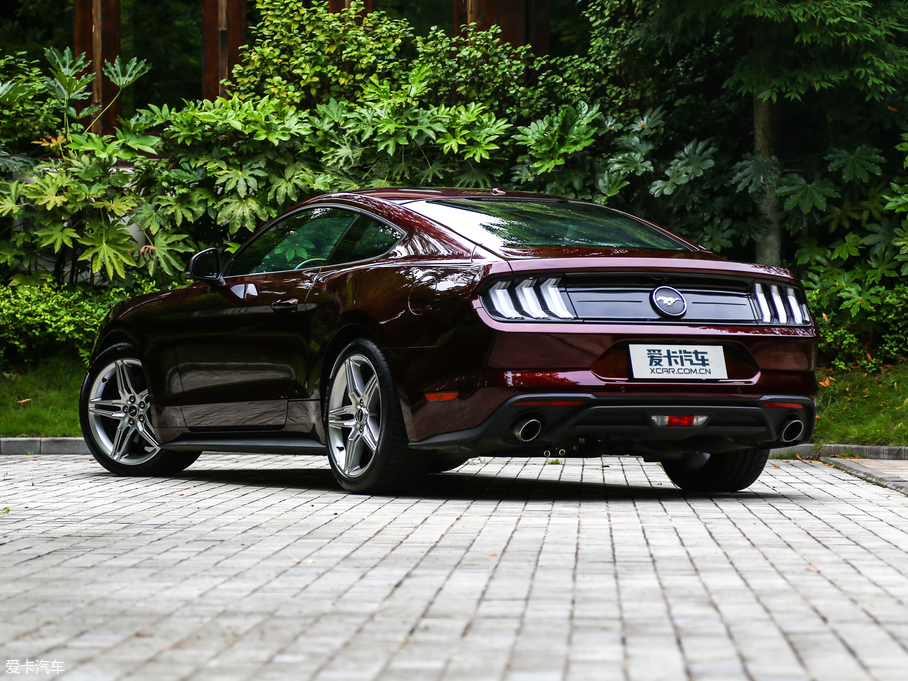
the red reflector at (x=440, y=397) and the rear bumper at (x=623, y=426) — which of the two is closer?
the rear bumper at (x=623, y=426)

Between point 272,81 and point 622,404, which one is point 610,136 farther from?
point 622,404

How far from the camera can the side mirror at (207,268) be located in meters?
7.93

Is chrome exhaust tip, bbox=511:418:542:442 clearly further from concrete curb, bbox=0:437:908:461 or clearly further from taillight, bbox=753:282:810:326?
concrete curb, bbox=0:437:908:461

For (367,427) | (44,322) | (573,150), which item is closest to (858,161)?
(573,150)

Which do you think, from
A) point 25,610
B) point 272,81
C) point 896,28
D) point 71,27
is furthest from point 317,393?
point 71,27

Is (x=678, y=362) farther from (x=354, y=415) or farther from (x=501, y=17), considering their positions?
(x=501, y=17)

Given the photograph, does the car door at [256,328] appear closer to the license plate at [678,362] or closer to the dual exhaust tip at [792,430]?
the license plate at [678,362]

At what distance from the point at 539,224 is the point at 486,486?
1650 mm

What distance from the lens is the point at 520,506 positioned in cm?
677

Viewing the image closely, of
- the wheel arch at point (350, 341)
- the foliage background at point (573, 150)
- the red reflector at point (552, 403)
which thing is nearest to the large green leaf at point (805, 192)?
the foliage background at point (573, 150)

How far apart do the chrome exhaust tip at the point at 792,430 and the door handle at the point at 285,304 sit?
8.45 ft

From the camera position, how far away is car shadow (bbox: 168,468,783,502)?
23.8 ft

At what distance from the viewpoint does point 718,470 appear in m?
7.59

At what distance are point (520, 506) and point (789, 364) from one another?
58.3 inches
